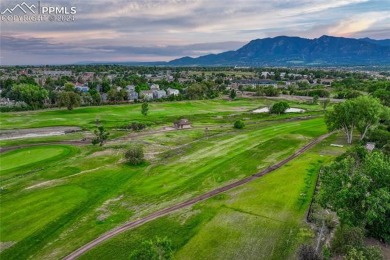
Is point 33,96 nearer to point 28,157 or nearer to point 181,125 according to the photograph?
point 181,125

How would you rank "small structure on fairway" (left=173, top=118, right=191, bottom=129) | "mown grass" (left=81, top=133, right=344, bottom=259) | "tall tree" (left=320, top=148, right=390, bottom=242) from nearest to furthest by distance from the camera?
1. "tall tree" (left=320, top=148, right=390, bottom=242)
2. "mown grass" (left=81, top=133, right=344, bottom=259)
3. "small structure on fairway" (left=173, top=118, right=191, bottom=129)

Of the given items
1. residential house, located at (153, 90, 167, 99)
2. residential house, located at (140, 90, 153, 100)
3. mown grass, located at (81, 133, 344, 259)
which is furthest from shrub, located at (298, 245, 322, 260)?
residential house, located at (153, 90, 167, 99)

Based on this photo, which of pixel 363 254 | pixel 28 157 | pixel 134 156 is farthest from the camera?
pixel 28 157

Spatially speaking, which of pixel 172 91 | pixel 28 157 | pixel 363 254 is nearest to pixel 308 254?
pixel 363 254

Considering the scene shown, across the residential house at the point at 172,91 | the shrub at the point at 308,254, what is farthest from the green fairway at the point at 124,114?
the shrub at the point at 308,254

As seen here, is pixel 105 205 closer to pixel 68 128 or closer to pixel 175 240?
pixel 175 240

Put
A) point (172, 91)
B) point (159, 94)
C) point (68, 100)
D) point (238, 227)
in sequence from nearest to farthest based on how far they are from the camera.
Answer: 1. point (238, 227)
2. point (68, 100)
3. point (159, 94)
4. point (172, 91)

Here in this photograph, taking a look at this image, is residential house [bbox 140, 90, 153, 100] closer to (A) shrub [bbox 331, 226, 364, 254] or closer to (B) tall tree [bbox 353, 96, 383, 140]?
(B) tall tree [bbox 353, 96, 383, 140]

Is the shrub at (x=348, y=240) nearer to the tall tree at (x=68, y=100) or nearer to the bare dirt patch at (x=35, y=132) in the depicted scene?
the bare dirt patch at (x=35, y=132)
